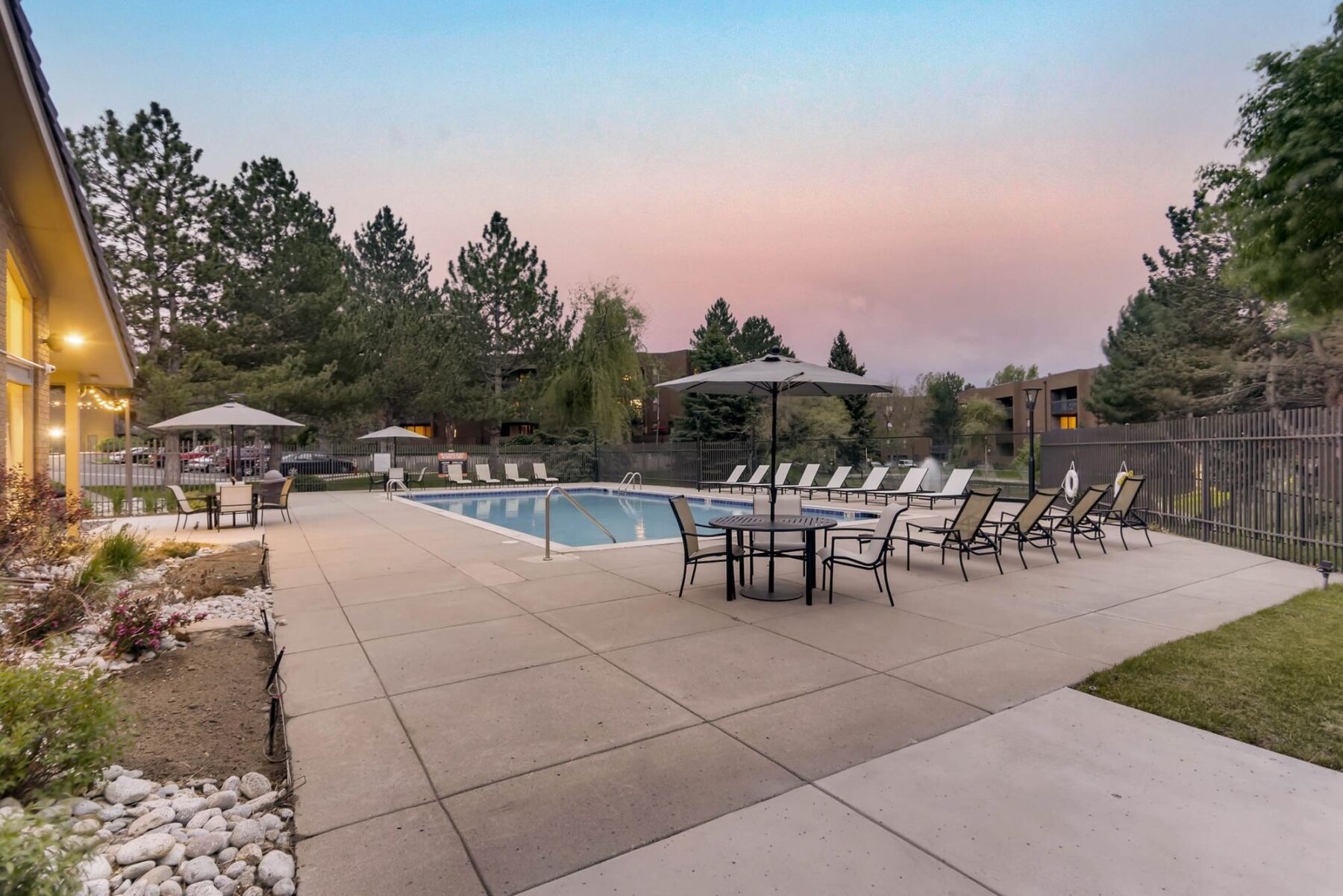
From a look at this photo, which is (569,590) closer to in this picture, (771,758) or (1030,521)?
(771,758)

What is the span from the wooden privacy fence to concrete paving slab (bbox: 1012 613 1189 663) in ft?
14.4

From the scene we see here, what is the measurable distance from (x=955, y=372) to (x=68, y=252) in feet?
197

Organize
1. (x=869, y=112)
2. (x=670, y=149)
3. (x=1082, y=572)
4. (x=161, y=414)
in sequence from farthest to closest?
(x=161, y=414) < (x=670, y=149) < (x=869, y=112) < (x=1082, y=572)

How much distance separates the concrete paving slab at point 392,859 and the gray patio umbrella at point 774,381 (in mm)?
4282

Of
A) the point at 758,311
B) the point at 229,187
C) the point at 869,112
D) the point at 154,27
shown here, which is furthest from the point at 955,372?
the point at 154,27

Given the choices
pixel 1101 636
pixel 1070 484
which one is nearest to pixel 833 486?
pixel 1070 484

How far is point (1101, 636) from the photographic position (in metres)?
4.88

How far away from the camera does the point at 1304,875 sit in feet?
7.06

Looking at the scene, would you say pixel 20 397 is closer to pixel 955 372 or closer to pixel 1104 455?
pixel 1104 455

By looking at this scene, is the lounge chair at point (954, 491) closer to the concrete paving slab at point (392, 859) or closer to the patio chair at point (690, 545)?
the patio chair at point (690, 545)

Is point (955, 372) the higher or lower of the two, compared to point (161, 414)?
higher

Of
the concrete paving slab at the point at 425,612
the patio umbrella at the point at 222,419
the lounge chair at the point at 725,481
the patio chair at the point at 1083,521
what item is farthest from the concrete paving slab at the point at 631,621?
the lounge chair at the point at 725,481

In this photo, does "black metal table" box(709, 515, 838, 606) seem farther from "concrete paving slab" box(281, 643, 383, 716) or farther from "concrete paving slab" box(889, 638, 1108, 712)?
"concrete paving slab" box(281, 643, 383, 716)

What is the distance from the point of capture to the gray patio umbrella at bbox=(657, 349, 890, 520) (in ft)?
22.9
